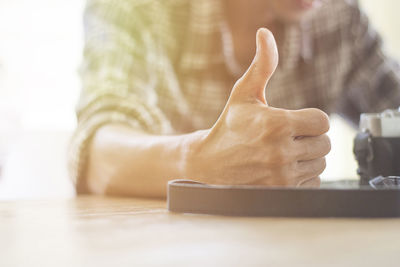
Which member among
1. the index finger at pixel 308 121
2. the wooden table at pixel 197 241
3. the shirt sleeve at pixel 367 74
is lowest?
the wooden table at pixel 197 241

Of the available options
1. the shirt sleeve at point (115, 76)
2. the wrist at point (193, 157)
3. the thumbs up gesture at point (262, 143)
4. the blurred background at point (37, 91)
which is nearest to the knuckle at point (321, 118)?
the thumbs up gesture at point (262, 143)

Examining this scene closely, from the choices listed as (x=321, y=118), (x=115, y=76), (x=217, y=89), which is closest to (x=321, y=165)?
(x=321, y=118)

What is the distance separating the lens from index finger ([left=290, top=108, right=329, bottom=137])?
41 cm

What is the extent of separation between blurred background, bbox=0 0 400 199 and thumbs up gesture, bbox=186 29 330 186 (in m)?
1.44

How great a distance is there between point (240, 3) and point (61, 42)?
112 cm

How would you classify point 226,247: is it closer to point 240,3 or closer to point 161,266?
point 161,266

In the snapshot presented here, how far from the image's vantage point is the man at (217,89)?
16.6 inches

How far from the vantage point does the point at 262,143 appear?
424 millimetres

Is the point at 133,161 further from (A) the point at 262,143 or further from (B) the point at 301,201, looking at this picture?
(B) the point at 301,201

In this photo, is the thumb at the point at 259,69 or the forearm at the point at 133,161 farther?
the forearm at the point at 133,161

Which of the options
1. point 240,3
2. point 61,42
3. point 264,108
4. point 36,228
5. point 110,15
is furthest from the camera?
point 61,42

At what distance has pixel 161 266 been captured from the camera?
17 cm

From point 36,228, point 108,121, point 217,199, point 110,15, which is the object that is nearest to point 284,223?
point 217,199

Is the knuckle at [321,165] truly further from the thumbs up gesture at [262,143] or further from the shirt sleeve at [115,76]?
the shirt sleeve at [115,76]
